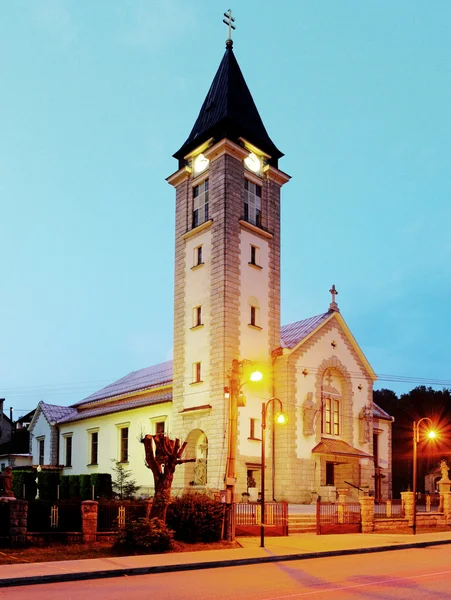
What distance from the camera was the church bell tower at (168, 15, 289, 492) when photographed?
36.2 m

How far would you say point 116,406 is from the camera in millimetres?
46750

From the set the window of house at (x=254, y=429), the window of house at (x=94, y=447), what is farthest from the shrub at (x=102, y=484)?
the window of house at (x=254, y=429)

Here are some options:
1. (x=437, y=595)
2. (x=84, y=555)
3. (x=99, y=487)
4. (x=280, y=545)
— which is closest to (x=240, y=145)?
(x=99, y=487)

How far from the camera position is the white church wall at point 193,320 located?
3759cm

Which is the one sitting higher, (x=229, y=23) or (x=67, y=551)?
(x=229, y=23)

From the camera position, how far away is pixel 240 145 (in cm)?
3997

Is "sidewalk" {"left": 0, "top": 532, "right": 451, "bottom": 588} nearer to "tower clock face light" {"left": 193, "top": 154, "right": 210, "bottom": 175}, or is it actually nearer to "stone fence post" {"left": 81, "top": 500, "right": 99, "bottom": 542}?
"stone fence post" {"left": 81, "top": 500, "right": 99, "bottom": 542}

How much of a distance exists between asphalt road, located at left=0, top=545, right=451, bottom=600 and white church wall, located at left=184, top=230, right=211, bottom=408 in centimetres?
1969

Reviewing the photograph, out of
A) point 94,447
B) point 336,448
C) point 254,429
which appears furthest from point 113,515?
point 94,447

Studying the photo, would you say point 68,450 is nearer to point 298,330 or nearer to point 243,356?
point 243,356

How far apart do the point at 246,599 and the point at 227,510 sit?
1081 centimetres

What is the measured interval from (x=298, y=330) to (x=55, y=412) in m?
24.0

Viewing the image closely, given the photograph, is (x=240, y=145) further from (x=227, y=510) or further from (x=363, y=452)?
(x=227, y=510)

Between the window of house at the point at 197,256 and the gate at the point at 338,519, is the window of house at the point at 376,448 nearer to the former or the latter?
the gate at the point at 338,519
